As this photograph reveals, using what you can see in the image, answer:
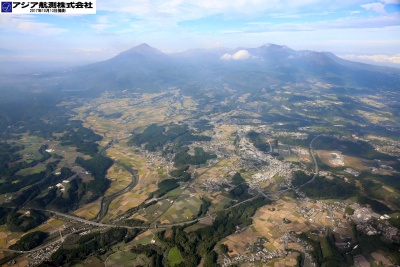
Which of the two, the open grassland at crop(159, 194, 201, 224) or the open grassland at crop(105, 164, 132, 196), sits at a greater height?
the open grassland at crop(159, 194, 201, 224)

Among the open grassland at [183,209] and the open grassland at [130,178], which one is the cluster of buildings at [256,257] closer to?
the open grassland at [183,209]

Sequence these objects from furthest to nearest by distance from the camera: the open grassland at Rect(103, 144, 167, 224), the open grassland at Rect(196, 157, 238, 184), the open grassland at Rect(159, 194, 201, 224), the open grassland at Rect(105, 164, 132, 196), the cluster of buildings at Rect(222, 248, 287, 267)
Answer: the open grassland at Rect(196, 157, 238, 184) < the open grassland at Rect(105, 164, 132, 196) < the open grassland at Rect(103, 144, 167, 224) < the open grassland at Rect(159, 194, 201, 224) < the cluster of buildings at Rect(222, 248, 287, 267)

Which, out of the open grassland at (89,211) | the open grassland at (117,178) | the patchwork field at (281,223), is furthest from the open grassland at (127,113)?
the patchwork field at (281,223)

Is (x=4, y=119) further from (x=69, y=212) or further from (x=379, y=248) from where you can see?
(x=379, y=248)

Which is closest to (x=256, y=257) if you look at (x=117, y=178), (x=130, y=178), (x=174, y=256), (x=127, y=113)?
(x=174, y=256)

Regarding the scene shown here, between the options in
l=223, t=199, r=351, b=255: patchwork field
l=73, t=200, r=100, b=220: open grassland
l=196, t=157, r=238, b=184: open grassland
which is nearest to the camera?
l=223, t=199, r=351, b=255: patchwork field

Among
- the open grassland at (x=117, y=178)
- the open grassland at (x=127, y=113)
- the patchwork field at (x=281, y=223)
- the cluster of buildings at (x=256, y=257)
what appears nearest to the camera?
the cluster of buildings at (x=256, y=257)

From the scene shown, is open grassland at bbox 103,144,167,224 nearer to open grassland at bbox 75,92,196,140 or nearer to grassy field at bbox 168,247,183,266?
grassy field at bbox 168,247,183,266

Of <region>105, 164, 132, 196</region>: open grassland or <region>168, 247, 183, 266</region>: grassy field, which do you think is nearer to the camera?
<region>168, 247, 183, 266</region>: grassy field

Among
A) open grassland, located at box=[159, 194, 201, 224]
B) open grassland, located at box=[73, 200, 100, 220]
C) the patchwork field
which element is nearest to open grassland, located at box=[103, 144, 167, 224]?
open grassland, located at box=[73, 200, 100, 220]
